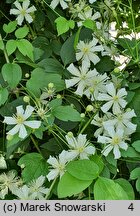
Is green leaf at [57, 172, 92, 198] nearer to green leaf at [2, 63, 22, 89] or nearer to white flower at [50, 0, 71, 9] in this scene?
green leaf at [2, 63, 22, 89]

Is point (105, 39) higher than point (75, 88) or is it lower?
higher

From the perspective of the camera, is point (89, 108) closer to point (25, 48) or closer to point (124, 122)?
point (124, 122)

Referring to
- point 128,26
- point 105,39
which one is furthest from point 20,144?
point 128,26

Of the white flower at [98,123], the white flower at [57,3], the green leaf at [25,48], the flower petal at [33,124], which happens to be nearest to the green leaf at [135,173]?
the white flower at [98,123]

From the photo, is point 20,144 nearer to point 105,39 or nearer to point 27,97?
point 27,97

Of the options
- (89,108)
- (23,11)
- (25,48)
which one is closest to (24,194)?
(89,108)
